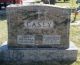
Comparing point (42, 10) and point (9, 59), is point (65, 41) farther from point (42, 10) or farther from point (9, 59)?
point (9, 59)

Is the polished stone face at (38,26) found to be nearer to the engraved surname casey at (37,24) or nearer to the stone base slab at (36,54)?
the engraved surname casey at (37,24)

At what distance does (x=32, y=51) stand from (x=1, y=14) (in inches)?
428

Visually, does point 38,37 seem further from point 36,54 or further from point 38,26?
point 36,54

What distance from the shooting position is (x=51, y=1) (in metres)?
22.9

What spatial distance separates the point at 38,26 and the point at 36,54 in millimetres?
752

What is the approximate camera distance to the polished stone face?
798 cm

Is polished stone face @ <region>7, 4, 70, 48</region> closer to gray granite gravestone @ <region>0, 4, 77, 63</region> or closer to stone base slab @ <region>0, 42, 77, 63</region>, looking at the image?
gray granite gravestone @ <region>0, 4, 77, 63</region>

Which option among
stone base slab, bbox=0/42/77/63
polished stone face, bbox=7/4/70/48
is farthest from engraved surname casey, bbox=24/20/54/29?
stone base slab, bbox=0/42/77/63

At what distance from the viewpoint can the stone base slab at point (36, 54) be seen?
812 centimetres

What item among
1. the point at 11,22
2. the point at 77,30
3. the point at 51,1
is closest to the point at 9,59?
the point at 11,22

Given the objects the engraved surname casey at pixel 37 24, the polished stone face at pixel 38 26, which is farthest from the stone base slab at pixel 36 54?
the engraved surname casey at pixel 37 24

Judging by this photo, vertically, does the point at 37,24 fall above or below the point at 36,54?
above

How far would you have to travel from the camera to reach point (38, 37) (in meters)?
8.16

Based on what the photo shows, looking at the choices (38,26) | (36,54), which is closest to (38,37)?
(38,26)
